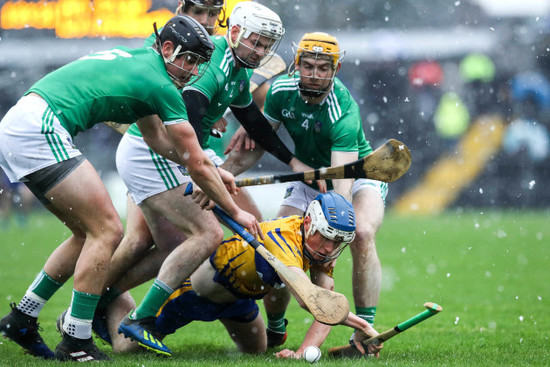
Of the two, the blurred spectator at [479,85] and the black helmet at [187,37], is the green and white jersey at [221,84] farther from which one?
the blurred spectator at [479,85]

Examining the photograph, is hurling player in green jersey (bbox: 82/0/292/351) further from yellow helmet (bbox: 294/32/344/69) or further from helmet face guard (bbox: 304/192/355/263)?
helmet face guard (bbox: 304/192/355/263)

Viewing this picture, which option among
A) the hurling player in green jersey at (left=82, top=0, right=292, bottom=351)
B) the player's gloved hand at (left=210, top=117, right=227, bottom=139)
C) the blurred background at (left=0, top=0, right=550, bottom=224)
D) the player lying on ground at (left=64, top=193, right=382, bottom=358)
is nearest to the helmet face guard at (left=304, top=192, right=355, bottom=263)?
the player lying on ground at (left=64, top=193, right=382, bottom=358)

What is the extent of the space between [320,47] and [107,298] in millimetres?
2010

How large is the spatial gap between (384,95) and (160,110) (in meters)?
13.0

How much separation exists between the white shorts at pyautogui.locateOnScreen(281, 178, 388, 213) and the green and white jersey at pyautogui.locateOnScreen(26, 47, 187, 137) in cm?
153

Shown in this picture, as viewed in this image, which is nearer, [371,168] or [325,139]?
[371,168]

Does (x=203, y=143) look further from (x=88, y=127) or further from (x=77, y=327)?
(x=77, y=327)

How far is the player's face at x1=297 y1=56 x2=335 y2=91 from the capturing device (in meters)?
4.82

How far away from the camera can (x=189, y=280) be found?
453 centimetres

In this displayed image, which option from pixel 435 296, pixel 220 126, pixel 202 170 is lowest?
pixel 435 296

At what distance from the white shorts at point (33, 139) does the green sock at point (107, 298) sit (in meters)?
1.22

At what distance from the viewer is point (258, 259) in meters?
4.14

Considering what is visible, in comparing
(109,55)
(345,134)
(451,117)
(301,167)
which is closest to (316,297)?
(345,134)

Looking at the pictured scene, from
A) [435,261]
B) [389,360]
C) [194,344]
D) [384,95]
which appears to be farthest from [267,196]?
[389,360]
